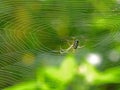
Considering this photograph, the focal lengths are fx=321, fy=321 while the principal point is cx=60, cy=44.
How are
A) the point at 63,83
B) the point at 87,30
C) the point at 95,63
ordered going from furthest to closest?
the point at 87,30, the point at 95,63, the point at 63,83

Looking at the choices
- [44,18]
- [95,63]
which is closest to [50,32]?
[44,18]

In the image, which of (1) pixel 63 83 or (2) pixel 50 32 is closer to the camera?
(1) pixel 63 83

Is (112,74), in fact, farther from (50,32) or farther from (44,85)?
(50,32)

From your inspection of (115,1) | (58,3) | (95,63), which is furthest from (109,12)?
(95,63)

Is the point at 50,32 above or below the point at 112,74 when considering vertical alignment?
above

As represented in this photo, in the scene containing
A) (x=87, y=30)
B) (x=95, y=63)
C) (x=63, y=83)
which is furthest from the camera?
(x=87, y=30)

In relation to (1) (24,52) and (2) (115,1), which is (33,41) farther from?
(2) (115,1)

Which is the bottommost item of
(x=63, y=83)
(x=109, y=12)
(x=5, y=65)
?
(x=63, y=83)
